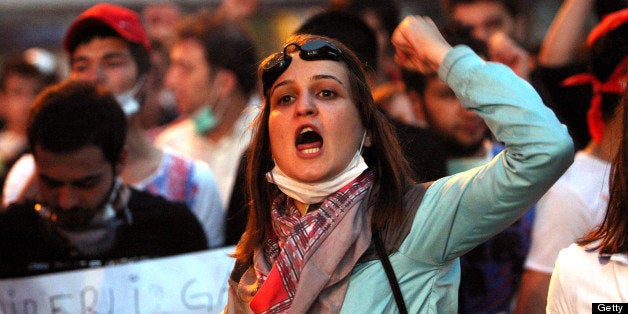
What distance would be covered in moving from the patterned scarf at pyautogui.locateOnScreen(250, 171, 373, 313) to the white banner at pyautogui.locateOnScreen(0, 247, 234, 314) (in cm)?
138

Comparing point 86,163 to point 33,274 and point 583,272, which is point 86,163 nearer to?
point 33,274

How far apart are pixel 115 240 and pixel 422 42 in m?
1.84

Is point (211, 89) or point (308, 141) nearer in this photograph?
point (308, 141)

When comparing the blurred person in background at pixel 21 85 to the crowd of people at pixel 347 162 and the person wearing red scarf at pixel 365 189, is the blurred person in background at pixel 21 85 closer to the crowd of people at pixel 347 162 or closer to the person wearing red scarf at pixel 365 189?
the crowd of people at pixel 347 162

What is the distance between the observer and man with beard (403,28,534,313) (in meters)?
3.85

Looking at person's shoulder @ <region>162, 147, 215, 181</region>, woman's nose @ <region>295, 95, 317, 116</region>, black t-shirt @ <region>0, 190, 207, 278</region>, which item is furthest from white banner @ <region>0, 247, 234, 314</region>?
woman's nose @ <region>295, 95, 317, 116</region>

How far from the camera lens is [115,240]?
3.90 m

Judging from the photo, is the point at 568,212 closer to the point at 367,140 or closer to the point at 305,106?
the point at 367,140

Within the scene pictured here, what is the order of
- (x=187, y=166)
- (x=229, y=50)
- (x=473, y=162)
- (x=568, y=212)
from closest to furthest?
(x=568, y=212), (x=473, y=162), (x=187, y=166), (x=229, y=50)

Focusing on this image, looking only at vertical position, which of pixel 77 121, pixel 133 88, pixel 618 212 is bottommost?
pixel 133 88

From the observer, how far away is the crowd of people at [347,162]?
2453 mm

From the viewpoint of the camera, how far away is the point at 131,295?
3.88m

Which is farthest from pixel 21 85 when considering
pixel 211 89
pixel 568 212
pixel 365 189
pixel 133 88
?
pixel 365 189

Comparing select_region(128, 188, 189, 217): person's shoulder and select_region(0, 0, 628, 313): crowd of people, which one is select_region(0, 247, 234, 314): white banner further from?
select_region(128, 188, 189, 217): person's shoulder
